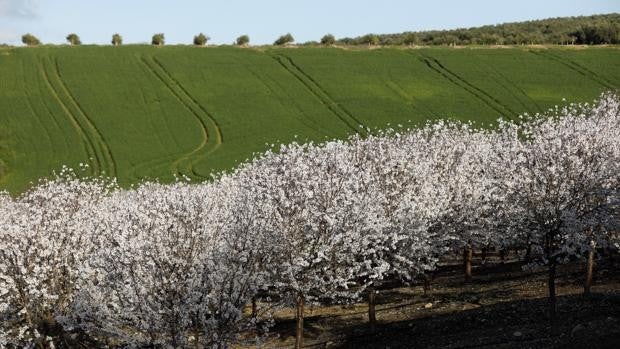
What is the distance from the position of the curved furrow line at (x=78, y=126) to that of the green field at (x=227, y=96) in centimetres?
32

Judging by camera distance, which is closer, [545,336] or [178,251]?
[178,251]

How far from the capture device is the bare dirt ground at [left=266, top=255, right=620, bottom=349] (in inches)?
1281

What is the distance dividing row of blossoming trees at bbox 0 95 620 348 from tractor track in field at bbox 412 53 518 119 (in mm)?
82390

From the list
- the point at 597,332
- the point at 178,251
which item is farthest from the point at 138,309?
the point at 597,332

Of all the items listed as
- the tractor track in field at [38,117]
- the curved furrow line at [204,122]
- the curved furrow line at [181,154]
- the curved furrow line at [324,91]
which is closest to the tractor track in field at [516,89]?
the curved furrow line at [324,91]

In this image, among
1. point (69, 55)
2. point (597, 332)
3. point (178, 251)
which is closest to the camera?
point (178, 251)

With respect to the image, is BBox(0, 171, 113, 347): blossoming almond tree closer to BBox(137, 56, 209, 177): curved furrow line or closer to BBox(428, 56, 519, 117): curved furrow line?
BBox(137, 56, 209, 177): curved furrow line

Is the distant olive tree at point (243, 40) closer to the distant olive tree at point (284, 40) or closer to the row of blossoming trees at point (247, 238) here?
the distant olive tree at point (284, 40)

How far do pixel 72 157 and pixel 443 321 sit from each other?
78.1 metres

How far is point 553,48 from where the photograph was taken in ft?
491

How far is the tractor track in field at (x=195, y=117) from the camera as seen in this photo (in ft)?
330

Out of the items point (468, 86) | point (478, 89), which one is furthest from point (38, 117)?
point (478, 89)

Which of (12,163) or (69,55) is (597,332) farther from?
(69,55)

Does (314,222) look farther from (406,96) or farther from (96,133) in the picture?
(406,96)
